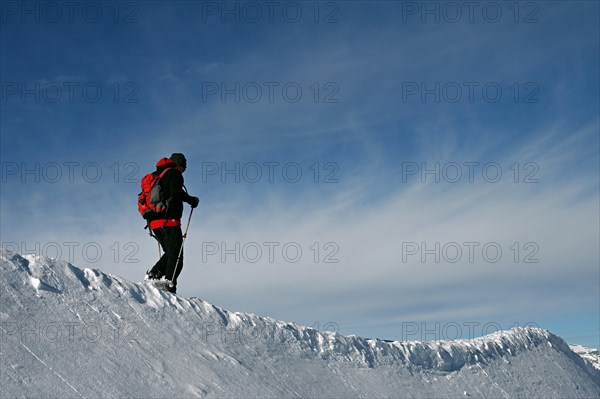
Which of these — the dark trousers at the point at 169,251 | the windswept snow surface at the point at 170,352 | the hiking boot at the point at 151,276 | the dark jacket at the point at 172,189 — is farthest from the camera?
the hiking boot at the point at 151,276

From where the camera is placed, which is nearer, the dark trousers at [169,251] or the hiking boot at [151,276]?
the dark trousers at [169,251]

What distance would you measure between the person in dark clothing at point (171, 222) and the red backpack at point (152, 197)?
0.04 meters

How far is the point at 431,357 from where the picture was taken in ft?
32.7

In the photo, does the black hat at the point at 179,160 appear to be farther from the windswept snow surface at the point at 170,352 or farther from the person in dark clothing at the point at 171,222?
the windswept snow surface at the point at 170,352

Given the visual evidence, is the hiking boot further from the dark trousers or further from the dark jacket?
the dark jacket

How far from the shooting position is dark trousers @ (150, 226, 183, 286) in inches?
335

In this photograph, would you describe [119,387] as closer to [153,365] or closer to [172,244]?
[153,365]

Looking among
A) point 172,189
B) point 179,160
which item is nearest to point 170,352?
point 172,189

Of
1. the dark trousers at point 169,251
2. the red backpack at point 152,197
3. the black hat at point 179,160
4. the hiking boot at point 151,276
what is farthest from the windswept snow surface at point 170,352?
the black hat at point 179,160

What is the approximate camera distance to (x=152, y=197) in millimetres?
8422

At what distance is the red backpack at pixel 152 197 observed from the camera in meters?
8.40

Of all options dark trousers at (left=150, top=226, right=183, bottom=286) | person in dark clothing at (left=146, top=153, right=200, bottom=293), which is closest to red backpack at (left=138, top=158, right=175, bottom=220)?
person in dark clothing at (left=146, top=153, right=200, bottom=293)

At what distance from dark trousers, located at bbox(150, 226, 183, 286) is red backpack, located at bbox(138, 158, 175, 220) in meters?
0.28

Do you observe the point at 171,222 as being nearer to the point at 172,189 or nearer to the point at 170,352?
the point at 172,189
